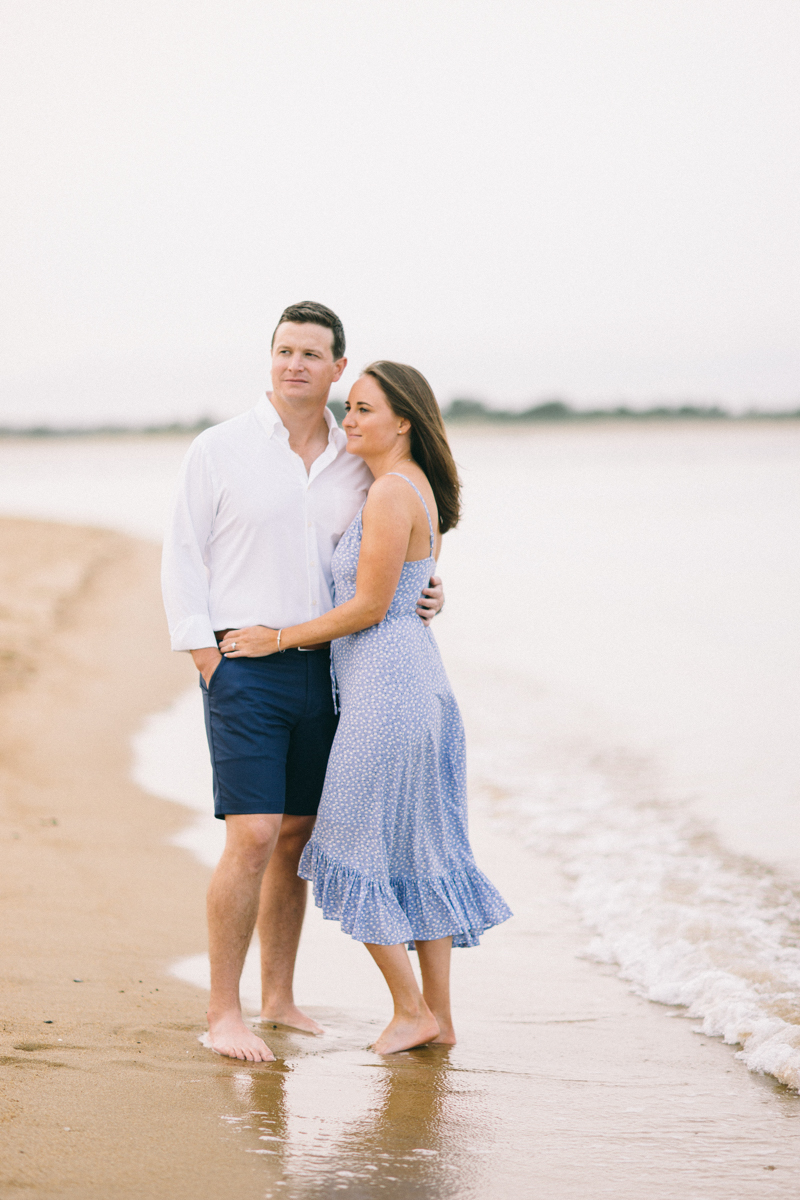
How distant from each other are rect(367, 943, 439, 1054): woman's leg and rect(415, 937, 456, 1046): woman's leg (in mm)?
94

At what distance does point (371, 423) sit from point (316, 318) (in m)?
0.36

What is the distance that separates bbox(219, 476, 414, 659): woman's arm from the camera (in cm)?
310

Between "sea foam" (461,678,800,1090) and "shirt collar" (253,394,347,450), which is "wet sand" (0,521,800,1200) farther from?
"shirt collar" (253,394,347,450)

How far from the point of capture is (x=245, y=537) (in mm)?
3221

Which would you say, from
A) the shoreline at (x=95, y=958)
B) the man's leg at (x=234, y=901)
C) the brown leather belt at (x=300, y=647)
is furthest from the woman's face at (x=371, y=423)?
the shoreline at (x=95, y=958)

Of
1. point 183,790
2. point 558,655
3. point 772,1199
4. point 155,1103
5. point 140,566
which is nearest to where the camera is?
point 772,1199

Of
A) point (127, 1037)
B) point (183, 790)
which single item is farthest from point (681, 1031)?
point (183, 790)

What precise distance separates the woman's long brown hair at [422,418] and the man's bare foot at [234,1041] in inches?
61.3

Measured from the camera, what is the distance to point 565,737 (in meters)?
8.11

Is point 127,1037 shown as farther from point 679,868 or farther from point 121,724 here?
point 121,724

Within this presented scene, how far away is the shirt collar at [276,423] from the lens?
3.31 m

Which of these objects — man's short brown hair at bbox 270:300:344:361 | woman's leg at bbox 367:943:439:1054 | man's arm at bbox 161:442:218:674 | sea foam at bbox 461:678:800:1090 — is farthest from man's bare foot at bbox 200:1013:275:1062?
man's short brown hair at bbox 270:300:344:361

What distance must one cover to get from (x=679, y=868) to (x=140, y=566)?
12995 millimetres

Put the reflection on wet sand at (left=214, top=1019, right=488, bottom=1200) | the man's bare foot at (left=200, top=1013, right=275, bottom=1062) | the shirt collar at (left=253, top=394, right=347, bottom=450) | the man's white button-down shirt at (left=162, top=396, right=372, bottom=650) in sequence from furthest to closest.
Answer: the shirt collar at (left=253, top=394, right=347, bottom=450), the man's white button-down shirt at (left=162, top=396, right=372, bottom=650), the man's bare foot at (left=200, top=1013, right=275, bottom=1062), the reflection on wet sand at (left=214, top=1019, right=488, bottom=1200)
